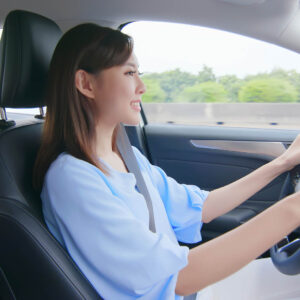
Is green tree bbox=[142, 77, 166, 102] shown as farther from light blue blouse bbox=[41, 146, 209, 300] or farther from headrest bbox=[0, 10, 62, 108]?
light blue blouse bbox=[41, 146, 209, 300]

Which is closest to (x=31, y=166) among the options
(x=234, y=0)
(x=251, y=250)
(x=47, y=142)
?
(x=47, y=142)

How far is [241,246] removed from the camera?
87 cm

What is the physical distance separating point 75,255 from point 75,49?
21.0 inches

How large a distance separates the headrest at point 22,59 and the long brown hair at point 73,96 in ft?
0.41

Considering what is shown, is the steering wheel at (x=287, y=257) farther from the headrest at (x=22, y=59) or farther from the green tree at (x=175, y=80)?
the green tree at (x=175, y=80)

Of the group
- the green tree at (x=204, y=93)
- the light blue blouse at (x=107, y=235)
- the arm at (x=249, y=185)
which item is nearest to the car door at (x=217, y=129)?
the green tree at (x=204, y=93)

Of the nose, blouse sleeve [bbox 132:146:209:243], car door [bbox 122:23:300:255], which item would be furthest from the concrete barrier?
the nose

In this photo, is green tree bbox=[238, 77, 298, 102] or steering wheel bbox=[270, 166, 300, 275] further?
green tree bbox=[238, 77, 298, 102]

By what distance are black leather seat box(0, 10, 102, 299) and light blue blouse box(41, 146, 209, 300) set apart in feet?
0.14

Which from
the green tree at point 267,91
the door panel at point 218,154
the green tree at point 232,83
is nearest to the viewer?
the door panel at point 218,154

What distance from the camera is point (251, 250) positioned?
2.86ft

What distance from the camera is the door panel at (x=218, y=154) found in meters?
2.09

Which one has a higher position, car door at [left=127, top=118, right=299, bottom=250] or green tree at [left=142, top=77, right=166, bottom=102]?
green tree at [left=142, top=77, right=166, bottom=102]

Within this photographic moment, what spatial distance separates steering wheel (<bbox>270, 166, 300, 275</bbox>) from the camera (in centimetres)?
105
